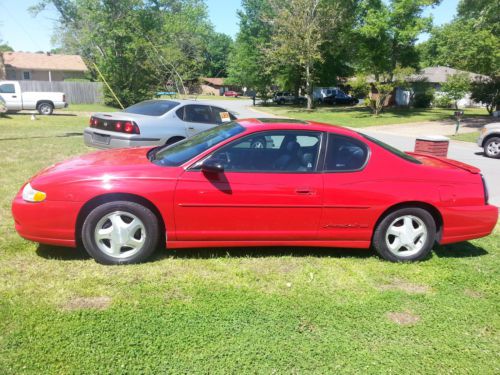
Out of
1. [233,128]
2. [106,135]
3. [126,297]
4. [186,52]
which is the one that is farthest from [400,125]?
[126,297]

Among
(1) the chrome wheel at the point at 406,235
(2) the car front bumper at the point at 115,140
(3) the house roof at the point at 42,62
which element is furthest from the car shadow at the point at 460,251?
(3) the house roof at the point at 42,62

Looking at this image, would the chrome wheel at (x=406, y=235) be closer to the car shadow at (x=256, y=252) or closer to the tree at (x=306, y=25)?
the car shadow at (x=256, y=252)

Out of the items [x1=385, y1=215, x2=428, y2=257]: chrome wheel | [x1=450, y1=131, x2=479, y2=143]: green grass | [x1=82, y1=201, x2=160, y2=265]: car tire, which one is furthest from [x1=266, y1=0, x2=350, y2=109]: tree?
[x1=82, y1=201, x2=160, y2=265]: car tire

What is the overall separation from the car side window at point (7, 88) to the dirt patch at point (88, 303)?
22.9m

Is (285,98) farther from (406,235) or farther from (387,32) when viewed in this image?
(406,235)

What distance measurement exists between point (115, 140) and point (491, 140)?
429 inches

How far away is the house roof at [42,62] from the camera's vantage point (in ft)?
156

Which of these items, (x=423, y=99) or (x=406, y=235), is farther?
(x=423, y=99)

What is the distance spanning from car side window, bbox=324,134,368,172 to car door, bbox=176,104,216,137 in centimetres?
512

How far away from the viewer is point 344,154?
14.6 feet

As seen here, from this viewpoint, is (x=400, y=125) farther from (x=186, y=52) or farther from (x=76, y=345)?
(x=76, y=345)

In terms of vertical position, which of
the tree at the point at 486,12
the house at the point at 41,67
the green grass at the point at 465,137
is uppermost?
the tree at the point at 486,12

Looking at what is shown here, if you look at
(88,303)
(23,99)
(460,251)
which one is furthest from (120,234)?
(23,99)

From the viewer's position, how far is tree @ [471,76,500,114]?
2950cm
